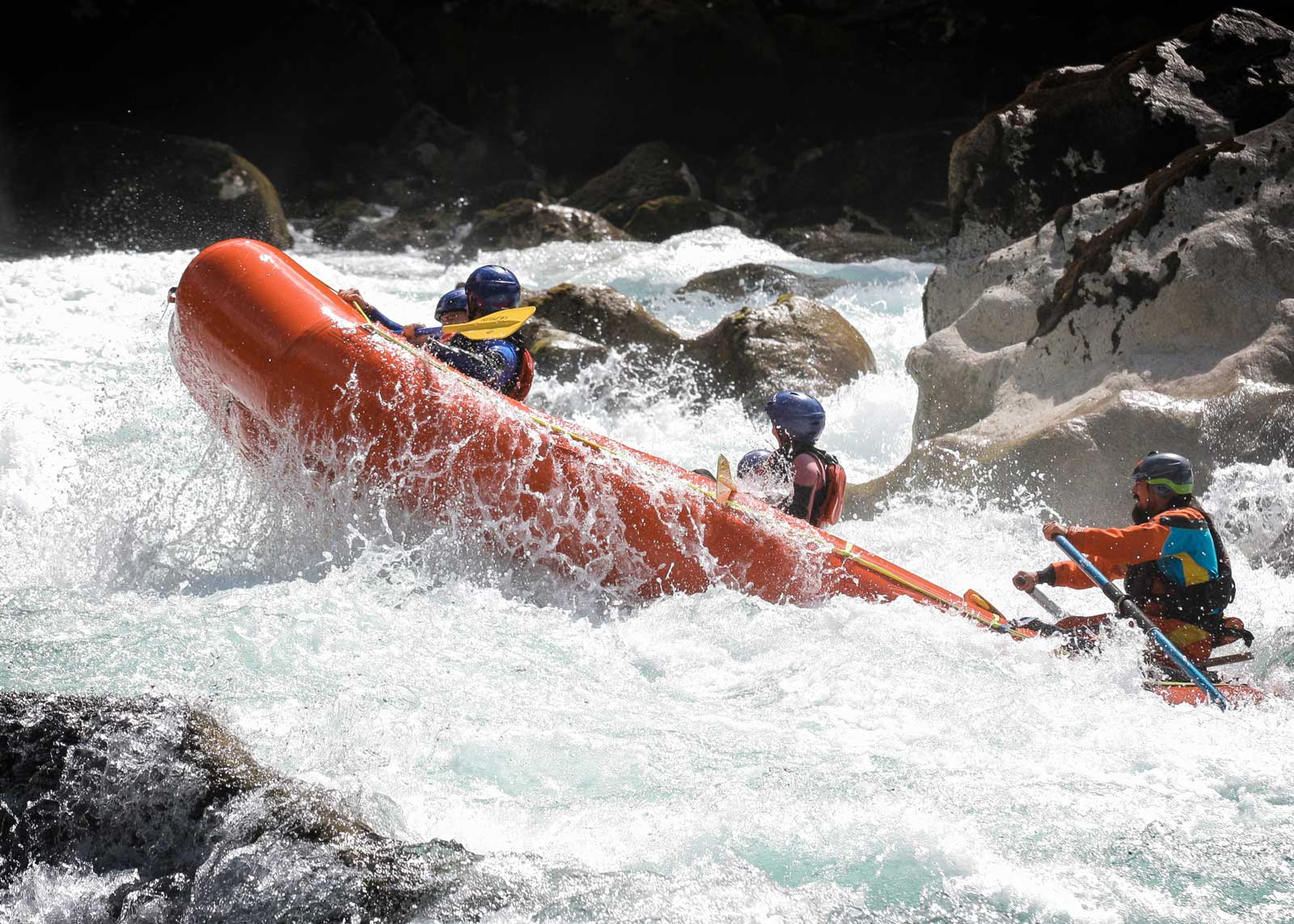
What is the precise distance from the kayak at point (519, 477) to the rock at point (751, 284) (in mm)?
7539

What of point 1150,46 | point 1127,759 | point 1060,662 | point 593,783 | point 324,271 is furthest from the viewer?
point 324,271

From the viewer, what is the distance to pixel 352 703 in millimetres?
3840

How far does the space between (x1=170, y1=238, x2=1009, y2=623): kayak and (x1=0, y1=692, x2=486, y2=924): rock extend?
1934 mm

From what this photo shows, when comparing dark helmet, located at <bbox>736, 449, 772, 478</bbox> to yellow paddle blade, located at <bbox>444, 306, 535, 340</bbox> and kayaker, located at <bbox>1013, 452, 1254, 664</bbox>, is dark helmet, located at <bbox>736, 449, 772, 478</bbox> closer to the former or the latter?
yellow paddle blade, located at <bbox>444, 306, 535, 340</bbox>

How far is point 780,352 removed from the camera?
29.7 feet

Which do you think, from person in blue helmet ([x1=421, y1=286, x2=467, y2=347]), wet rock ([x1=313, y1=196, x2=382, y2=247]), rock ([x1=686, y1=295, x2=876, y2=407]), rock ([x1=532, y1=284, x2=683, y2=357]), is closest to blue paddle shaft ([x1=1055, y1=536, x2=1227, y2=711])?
person in blue helmet ([x1=421, y1=286, x2=467, y2=347])

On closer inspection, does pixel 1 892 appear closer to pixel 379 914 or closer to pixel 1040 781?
pixel 379 914

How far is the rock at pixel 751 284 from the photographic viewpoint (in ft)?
40.4

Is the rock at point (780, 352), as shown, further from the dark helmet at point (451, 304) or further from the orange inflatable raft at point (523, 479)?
the orange inflatable raft at point (523, 479)

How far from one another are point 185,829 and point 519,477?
87.2 inches

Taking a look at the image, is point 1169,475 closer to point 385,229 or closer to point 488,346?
point 488,346

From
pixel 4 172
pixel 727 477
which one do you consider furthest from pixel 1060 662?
pixel 4 172

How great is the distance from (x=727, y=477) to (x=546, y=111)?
1697cm

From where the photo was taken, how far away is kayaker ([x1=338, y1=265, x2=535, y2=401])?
561 centimetres
